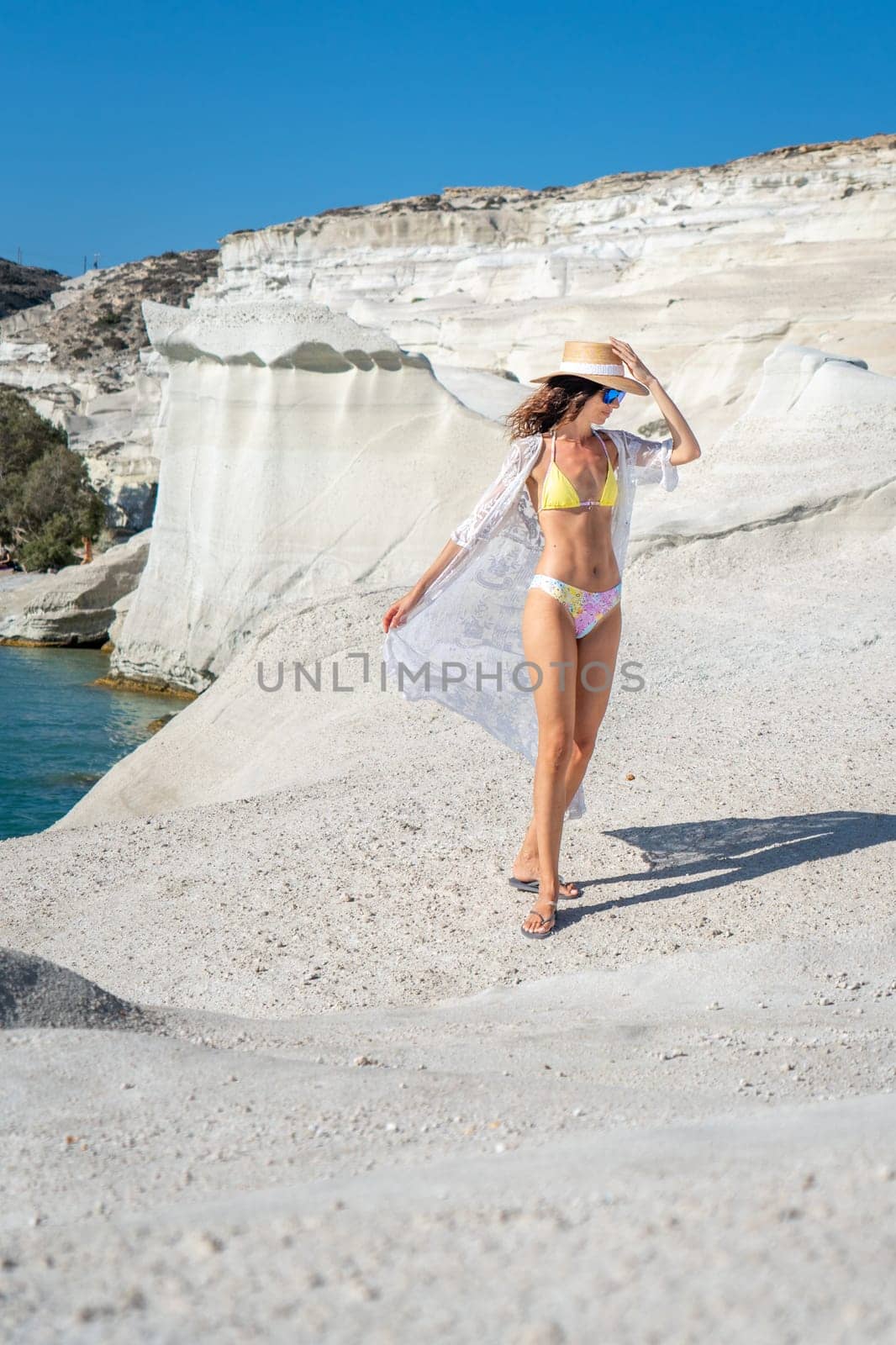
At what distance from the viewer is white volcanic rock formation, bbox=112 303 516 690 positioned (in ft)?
48.5

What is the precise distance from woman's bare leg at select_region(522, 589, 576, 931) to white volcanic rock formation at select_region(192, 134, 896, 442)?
12.8m

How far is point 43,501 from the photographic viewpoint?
3089 centimetres

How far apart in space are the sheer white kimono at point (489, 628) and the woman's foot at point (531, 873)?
Result: 309mm

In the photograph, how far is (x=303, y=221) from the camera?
161ft

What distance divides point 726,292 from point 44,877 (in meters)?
22.0

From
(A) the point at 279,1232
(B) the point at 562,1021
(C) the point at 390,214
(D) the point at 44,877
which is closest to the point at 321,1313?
(A) the point at 279,1232

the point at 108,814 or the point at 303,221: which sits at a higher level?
the point at 303,221

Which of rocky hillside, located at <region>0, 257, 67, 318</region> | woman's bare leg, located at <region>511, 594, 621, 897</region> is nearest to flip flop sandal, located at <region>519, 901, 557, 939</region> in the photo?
woman's bare leg, located at <region>511, 594, 621, 897</region>

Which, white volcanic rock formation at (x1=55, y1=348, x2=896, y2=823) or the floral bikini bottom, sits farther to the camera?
white volcanic rock formation at (x1=55, y1=348, x2=896, y2=823)

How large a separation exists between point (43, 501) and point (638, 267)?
16279 mm

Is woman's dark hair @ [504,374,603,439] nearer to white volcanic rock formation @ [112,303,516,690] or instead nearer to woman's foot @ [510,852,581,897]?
woman's foot @ [510,852,581,897]

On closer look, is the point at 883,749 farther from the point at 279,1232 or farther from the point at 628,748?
the point at 279,1232

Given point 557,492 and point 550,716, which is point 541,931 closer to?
point 550,716

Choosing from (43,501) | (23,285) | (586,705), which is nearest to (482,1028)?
(586,705)
